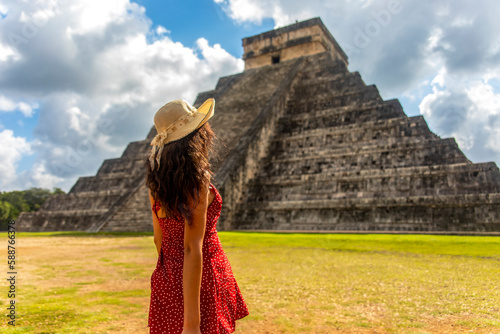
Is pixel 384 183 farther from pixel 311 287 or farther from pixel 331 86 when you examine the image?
pixel 311 287

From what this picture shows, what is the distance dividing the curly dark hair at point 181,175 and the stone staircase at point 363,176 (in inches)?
379

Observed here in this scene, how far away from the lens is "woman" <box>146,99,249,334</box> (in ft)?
5.50

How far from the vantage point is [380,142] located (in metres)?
13.1

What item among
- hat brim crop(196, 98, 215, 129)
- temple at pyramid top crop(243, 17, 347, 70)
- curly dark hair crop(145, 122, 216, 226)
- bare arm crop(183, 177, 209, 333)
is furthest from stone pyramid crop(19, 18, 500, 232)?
bare arm crop(183, 177, 209, 333)

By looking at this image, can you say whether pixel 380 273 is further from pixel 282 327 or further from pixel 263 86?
pixel 263 86

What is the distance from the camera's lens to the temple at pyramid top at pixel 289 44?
70.3 feet

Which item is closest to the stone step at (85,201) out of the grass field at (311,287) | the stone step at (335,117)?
the stone step at (335,117)

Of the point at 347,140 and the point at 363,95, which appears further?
the point at 363,95

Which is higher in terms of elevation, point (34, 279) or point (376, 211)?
point (376, 211)

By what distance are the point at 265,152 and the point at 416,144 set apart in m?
5.40

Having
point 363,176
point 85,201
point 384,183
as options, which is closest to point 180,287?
point 384,183

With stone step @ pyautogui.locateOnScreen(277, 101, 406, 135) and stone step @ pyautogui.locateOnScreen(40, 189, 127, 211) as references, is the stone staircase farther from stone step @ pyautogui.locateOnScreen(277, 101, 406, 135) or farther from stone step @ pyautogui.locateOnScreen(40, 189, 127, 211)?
stone step @ pyautogui.locateOnScreen(40, 189, 127, 211)

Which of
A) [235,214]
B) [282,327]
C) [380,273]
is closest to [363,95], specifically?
[235,214]

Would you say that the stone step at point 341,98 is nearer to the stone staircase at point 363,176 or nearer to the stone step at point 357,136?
the stone staircase at point 363,176
